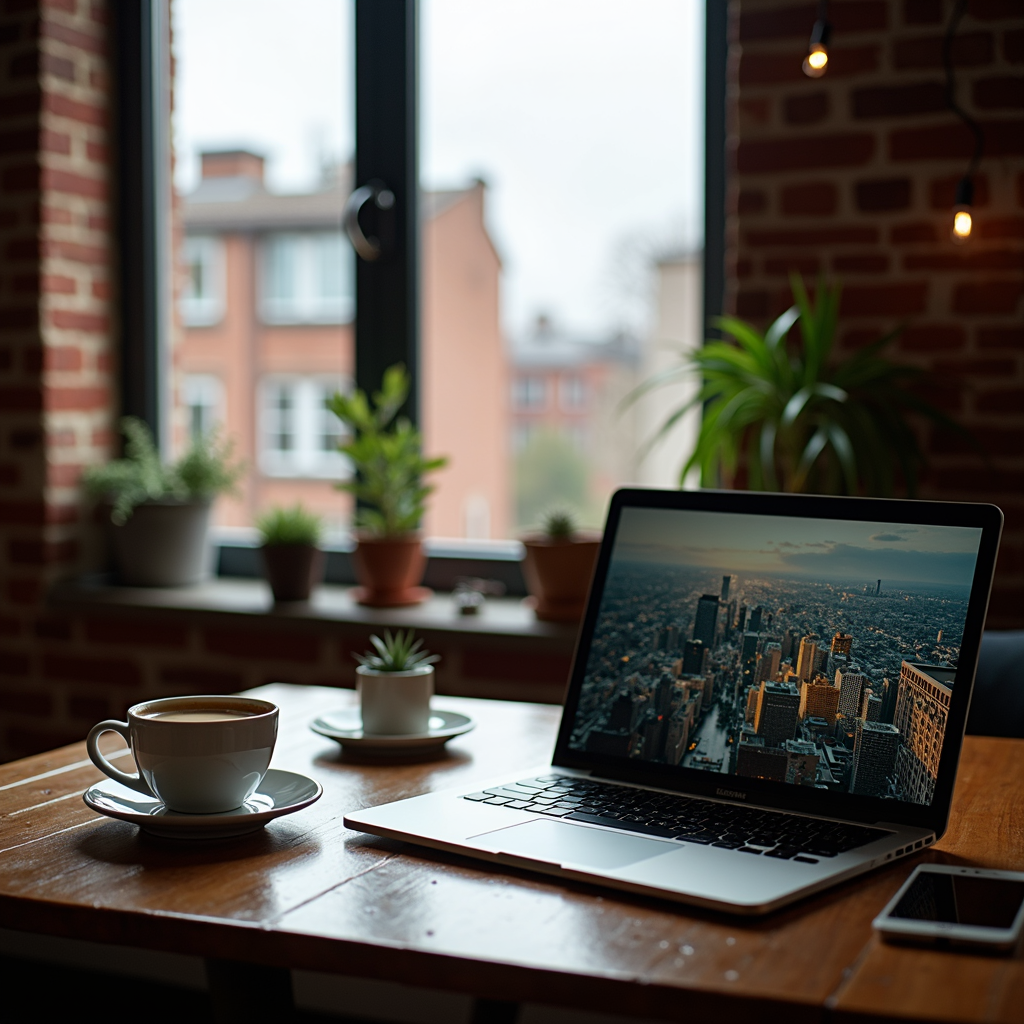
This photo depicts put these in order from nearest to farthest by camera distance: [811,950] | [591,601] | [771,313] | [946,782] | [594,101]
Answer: [811,950], [946,782], [591,601], [771,313], [594,101]

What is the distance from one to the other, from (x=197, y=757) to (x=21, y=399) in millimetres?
2031

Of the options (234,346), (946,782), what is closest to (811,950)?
(946,782)

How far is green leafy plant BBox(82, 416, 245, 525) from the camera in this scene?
2744 mm

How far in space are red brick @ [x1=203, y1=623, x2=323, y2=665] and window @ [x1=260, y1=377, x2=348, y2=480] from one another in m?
0.53

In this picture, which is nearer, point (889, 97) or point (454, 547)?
point (889, 97)

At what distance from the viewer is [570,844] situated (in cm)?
94

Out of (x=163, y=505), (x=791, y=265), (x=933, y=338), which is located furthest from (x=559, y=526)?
(x=163, y=505)

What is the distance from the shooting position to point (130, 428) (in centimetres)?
282

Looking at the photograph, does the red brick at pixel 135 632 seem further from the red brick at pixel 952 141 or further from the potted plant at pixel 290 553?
the red brick at pixel 952 141

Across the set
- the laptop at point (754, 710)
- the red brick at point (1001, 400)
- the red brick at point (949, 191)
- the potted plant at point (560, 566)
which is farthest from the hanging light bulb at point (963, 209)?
the laptop at point (754, 710)

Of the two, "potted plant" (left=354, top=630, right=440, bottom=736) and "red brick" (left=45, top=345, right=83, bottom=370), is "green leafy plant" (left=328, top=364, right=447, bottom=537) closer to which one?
"red brick" (left=45, top=345, right=83, bottom=370)

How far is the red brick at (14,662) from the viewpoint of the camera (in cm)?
278

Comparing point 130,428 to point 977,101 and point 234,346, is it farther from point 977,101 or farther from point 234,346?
point 977,101

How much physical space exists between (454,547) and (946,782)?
73.7 inches
